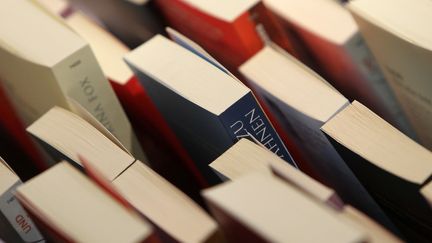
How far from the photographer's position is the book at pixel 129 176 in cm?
59

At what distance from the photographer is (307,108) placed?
69cm

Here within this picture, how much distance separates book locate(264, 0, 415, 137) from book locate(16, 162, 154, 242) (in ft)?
1.01

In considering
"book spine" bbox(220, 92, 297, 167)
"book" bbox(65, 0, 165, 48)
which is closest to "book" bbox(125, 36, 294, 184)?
"book spine" bbox(220, 92, 297, 167)

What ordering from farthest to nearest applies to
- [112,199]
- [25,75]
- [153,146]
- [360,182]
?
1. [153,146]
2. [25,75]
3. [360,182]
4. [112,199]

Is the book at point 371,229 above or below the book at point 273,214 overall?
below

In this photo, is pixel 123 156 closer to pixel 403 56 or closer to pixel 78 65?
pixel 78 65

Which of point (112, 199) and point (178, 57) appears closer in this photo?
point (112, 199)

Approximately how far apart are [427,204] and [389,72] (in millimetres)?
188

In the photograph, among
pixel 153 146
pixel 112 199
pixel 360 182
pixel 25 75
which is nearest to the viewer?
pixel 112 199

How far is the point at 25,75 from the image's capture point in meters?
0.78

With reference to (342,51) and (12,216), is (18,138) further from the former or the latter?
(342,51)

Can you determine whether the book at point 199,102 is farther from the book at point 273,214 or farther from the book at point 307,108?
the book at point 273,214

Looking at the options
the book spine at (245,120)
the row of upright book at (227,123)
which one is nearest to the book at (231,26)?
the row of upright book at (227,123)

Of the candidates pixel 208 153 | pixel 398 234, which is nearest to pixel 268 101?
pixel 208 153
